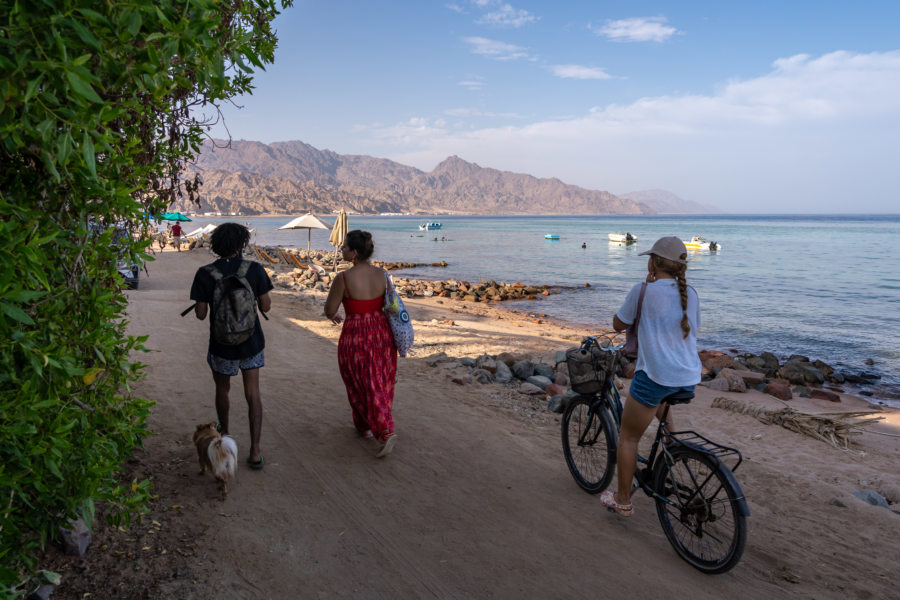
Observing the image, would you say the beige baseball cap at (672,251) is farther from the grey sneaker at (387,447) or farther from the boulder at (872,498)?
the boulder at (872,498)

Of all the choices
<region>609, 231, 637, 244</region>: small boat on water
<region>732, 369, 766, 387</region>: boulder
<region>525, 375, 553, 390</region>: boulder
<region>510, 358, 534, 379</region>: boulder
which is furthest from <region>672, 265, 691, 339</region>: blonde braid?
<region>609, 231, 637, 244</region>: small boat on water

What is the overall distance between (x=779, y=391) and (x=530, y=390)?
585cm

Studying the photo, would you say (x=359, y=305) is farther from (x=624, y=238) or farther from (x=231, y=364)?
(x=624, y=238)

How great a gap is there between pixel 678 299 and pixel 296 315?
10491 millimetres

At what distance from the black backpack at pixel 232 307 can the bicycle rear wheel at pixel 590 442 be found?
2594mm

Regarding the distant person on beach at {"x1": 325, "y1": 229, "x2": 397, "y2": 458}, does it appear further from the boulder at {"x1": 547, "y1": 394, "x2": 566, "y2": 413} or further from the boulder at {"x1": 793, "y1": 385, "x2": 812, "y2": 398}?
the boulder at {"x1": 793, "y1": 385, "x2": 812, "y2": 398}

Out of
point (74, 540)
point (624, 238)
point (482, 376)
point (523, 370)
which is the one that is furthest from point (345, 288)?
point (624, 238)

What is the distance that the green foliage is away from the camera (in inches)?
63.4

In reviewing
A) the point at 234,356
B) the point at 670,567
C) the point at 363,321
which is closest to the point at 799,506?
the point at 670,567

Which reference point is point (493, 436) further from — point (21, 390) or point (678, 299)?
point (21, 390)

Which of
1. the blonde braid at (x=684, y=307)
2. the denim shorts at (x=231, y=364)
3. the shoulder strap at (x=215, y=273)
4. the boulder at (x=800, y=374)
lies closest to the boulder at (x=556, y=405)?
the blonde braid at (x=684, y=307)

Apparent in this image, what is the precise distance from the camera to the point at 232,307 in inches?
151

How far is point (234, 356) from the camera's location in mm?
3951

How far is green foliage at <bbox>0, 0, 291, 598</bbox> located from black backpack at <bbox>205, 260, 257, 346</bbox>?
886 millimetres
